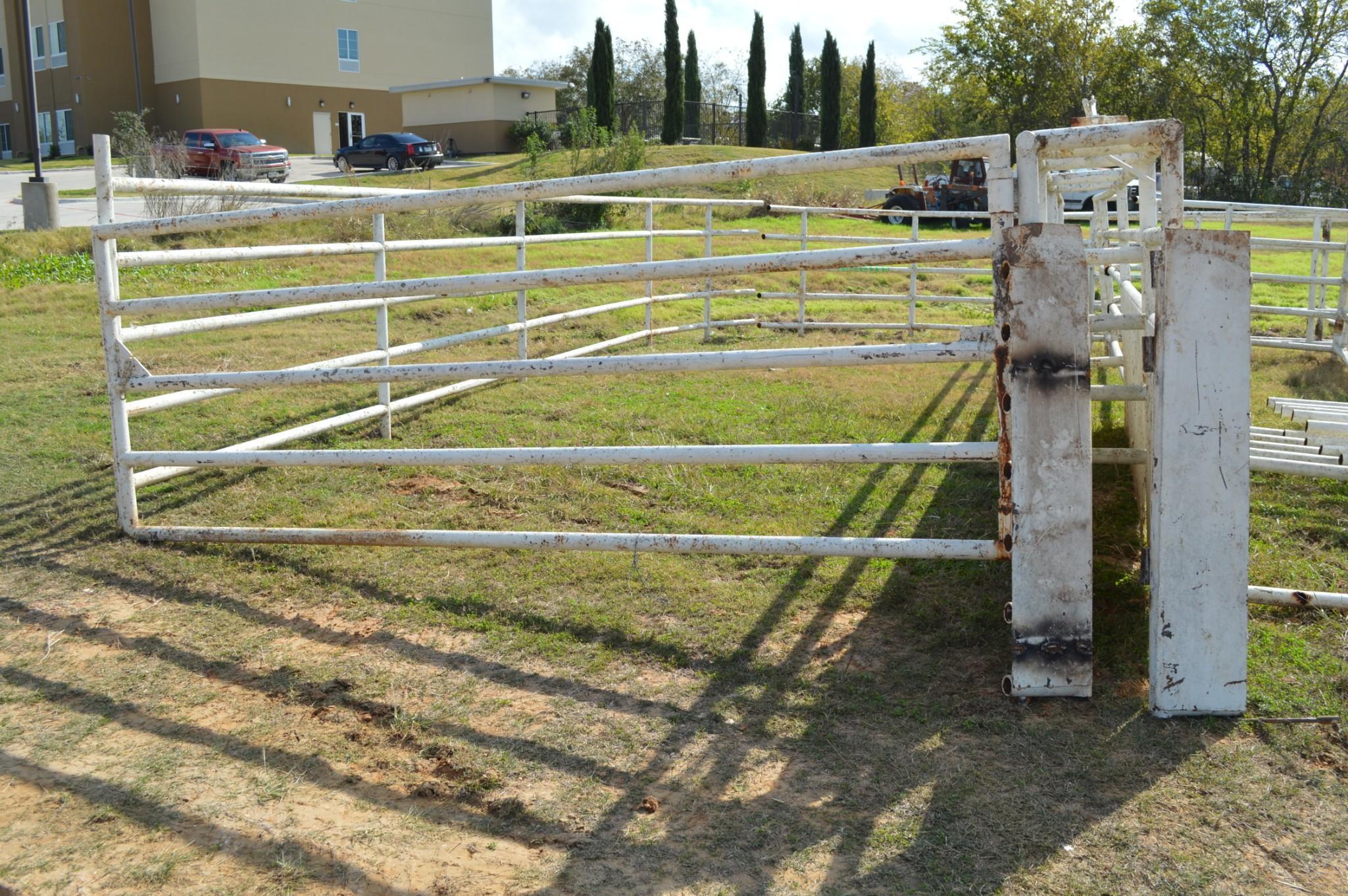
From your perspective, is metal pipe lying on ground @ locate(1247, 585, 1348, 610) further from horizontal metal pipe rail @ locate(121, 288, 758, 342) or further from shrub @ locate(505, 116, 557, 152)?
shrub @ locate(505, 116, 557, 152)

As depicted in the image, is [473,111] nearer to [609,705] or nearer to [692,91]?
[692,91]

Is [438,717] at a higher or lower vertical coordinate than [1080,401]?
lower

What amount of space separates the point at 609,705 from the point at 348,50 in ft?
157

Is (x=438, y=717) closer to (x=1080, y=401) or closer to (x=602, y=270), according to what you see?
(x=602, y=270)

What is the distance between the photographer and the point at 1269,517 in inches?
167

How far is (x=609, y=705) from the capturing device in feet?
9.35

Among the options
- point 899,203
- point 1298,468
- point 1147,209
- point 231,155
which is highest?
point 231,155

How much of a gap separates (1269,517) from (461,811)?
3.44 meters

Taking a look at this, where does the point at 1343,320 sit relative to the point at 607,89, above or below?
below

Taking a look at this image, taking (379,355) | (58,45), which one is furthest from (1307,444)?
(58,45)

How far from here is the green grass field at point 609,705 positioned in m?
2.18

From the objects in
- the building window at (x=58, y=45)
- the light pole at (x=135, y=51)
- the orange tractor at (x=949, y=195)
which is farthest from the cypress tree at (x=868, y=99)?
the building window at (x=58, y=45)

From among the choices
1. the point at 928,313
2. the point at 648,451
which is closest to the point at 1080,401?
the point at 648,451

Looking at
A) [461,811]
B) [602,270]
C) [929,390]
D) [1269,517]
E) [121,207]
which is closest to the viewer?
[461,811]
